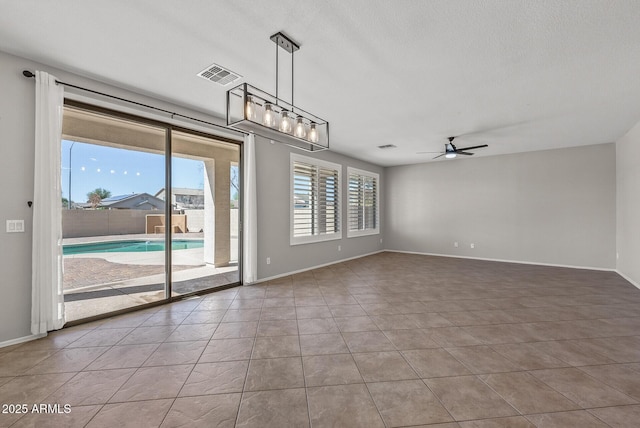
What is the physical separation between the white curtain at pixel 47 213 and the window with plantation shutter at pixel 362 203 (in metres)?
5.54

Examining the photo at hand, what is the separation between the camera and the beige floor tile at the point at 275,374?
1.97 meters

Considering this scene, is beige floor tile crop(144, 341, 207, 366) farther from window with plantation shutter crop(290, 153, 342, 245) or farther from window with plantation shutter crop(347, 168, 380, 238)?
window with plantation shutter crop(347, 168, 380, 238)

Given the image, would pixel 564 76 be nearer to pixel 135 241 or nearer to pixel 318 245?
pixel 318 245

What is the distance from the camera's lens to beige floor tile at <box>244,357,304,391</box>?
6.45 ft

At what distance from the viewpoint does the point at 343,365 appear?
2.22m

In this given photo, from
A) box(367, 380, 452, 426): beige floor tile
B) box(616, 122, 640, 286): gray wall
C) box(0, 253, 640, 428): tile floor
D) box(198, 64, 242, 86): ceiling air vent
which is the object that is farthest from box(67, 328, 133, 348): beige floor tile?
box(616, 122, 640, 286): gray wall

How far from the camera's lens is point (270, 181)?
16.5 ft

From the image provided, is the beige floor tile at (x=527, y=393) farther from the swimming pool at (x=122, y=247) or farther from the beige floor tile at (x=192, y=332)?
the swimming pool at (x=122, y=247)

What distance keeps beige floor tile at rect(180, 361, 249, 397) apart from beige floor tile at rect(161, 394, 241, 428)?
0.06 metres

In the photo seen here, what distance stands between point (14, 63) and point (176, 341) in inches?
122

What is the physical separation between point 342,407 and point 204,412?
2.87 ft

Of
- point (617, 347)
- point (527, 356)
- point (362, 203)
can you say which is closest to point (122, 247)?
point (527, 356)

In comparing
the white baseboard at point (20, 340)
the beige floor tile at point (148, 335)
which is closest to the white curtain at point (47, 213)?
the white baseboard at point (20, 340)

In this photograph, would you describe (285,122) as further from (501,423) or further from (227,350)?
(501,423)
